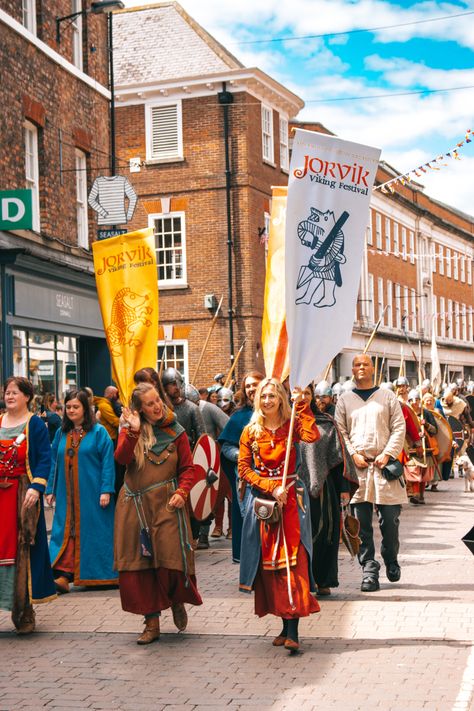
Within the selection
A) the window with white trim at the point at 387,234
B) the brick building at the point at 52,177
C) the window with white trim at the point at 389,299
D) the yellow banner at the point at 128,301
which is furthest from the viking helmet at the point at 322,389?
the window with white trim at the point at 387,234

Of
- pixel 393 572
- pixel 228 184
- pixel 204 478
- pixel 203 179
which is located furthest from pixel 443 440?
pixel 203 179

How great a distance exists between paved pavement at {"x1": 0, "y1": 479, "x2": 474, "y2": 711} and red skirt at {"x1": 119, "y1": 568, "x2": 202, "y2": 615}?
261 mm

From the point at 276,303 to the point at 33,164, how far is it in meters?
11.3

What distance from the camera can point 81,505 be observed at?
33.1 ft

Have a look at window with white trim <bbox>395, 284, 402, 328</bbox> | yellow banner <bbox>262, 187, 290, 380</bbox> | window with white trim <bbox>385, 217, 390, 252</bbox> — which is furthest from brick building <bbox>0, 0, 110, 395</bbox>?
window with white trim <bbox>395, 284, 402, 328</bbox>

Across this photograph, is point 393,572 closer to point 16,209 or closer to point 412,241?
point 16,209

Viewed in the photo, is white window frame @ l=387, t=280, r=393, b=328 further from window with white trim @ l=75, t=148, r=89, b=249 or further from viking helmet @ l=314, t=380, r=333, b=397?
viking helmet @ l=314, t=380, r=333, b=397

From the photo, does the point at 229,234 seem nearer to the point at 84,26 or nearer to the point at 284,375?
the point at 84,26

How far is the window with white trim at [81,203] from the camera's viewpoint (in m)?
22.0

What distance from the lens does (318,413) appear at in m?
9.67

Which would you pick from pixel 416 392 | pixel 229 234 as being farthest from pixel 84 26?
pixel 229 234

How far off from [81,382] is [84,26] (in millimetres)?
6952

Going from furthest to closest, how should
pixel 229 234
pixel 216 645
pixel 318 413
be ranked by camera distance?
1. pixel 229 234
2. pixel 318 413
3. pixel 216 645

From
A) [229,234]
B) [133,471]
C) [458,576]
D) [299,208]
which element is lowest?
[458,576]
